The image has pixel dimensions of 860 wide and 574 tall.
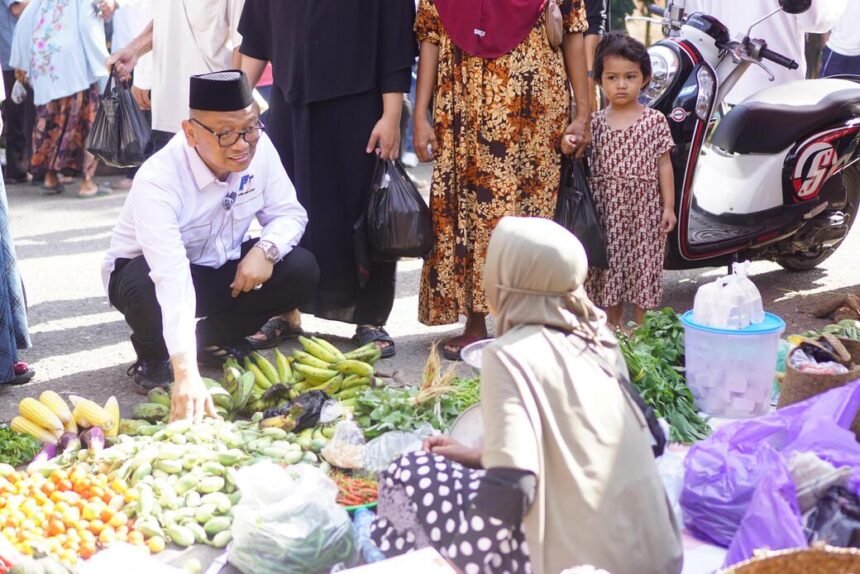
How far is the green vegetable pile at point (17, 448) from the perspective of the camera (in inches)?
154

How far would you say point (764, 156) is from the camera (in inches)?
219

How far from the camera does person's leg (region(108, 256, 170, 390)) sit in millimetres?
4555

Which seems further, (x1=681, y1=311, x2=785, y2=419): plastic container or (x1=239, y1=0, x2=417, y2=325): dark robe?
(x1=239, y1=0, x2=417, y2=325): dark robe

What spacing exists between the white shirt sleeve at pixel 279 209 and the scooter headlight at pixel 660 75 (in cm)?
176

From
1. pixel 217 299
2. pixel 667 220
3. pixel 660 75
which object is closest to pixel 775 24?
pixel 660 75

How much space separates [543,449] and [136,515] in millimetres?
1614

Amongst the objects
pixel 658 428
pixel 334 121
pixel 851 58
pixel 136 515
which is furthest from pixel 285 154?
pixel 851 58

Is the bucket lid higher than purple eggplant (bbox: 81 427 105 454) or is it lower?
higher

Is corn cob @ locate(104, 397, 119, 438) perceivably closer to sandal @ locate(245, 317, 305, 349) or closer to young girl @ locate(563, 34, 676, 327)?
sandal @ locate(245, 317, 305, 349)

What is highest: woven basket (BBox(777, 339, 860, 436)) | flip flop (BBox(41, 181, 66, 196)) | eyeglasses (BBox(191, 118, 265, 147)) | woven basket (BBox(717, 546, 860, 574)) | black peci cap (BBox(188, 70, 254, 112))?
black peci cap (BBox(188, 70, 254, 112))

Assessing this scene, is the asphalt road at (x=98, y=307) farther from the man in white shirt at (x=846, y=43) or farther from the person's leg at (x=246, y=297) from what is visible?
the man in white shirt at (x=846, y=43)

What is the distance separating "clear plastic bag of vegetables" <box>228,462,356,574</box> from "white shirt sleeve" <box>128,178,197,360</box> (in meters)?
0.78

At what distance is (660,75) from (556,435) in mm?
3156

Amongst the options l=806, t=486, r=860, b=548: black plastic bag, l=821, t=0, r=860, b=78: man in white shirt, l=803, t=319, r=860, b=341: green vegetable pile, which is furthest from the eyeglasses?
l=821, t=0, r=860, b=78: man in white shirt
